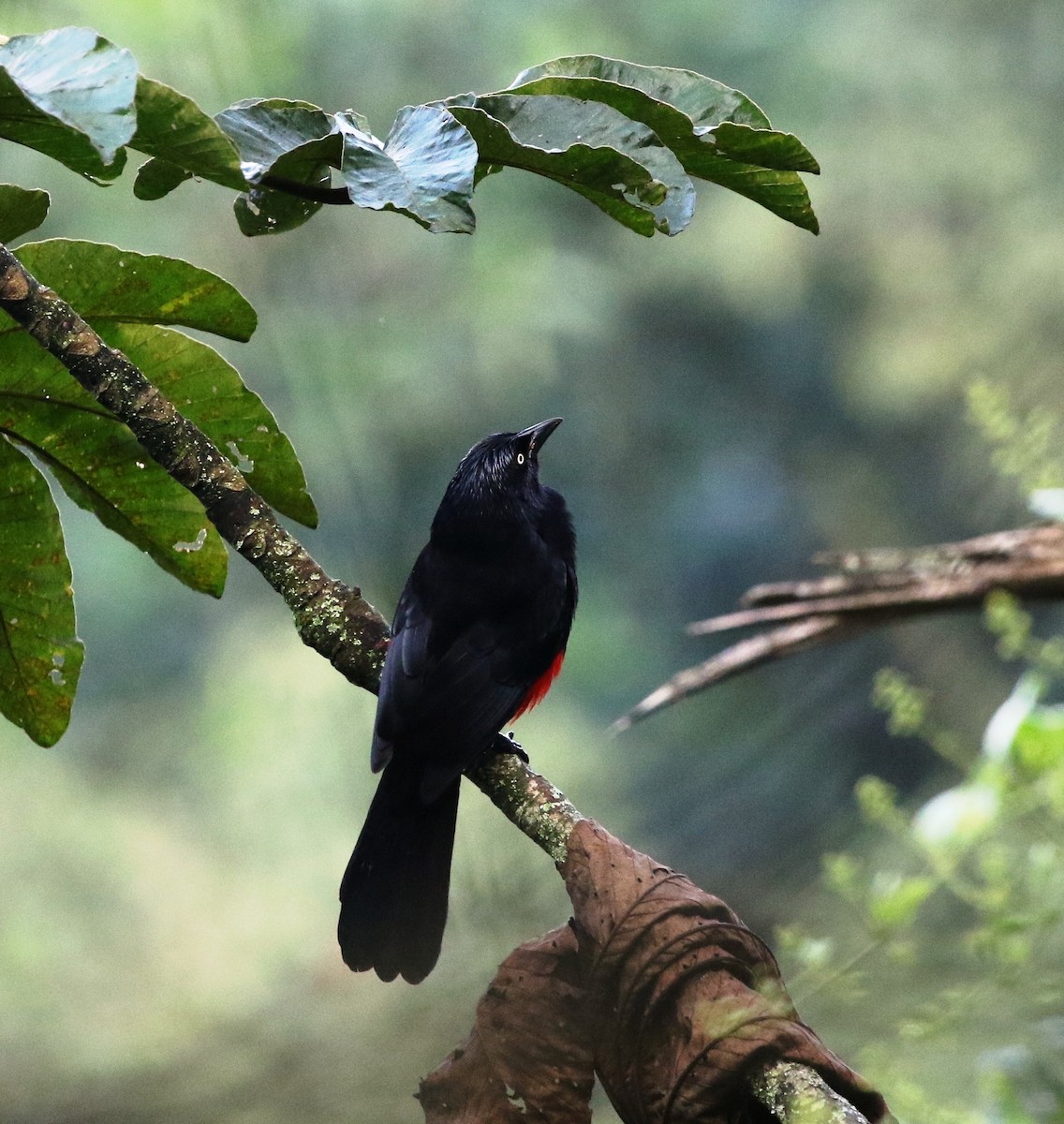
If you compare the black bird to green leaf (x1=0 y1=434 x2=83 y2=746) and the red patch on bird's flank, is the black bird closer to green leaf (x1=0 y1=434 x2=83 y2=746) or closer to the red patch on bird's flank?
the red patch on bird's flank

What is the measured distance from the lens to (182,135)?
988mm

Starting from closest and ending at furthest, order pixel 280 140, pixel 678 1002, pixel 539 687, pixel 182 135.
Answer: pixel 678 1002 → pixel 182 135 → pixel 280 140 → pixel 539 687

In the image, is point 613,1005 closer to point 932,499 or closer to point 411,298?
point 932,499

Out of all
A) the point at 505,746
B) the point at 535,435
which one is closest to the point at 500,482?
the point at 535,435

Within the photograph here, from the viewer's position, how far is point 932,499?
4105 millimetres

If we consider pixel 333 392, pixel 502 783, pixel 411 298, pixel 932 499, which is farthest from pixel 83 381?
pixel 411 298

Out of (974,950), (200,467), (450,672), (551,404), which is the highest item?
(551,404)

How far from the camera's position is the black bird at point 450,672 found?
4.82 ft

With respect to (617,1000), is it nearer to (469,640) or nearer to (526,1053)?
(526,1053)

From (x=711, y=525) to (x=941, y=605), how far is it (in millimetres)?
3228

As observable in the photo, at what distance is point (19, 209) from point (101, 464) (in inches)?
9.8

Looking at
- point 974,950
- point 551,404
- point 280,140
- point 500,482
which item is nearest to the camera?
point 974,950

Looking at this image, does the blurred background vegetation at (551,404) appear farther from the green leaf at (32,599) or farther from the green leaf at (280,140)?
the green leaf at (280,140)

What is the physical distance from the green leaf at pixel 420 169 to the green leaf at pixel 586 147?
0.06 meters
